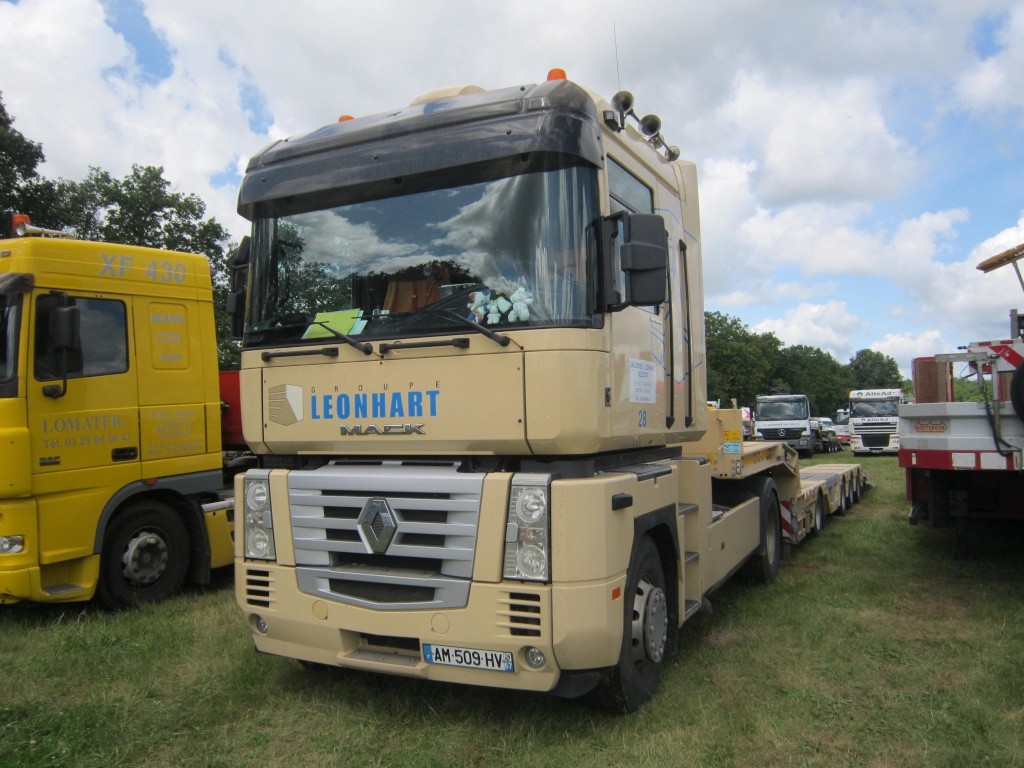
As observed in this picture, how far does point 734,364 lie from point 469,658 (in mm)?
66764

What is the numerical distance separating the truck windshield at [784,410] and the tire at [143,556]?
2464 centimetres

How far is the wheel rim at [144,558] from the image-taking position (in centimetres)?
676

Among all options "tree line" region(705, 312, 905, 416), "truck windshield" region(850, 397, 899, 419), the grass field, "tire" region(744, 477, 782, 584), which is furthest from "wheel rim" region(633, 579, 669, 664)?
"tree line" region(705, 312, 905, 416)

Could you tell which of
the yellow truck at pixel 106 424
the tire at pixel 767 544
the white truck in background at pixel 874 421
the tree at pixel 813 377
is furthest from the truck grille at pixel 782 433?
the tree at pixel 813 377

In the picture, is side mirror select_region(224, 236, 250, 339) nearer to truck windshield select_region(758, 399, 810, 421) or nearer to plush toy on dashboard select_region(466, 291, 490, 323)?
plush toy on dashboard select_region(466, 291, 490, 323)

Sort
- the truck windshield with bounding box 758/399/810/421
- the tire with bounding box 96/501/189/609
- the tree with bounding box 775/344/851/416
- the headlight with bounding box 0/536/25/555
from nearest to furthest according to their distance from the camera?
the headlight with bounding box 0/536/25/555
the tire with bounding box 96/501/189/609
the truck windshield with bounding box 758/399/810/421
the tree with bounding box 775/344/851/416

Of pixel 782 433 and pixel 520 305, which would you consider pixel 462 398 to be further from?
pixel 782 433

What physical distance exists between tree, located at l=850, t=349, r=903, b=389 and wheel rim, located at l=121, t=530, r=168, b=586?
5001 inches

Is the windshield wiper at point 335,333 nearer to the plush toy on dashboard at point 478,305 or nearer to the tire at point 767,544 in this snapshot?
the plush toy on dashboard at point 478,305

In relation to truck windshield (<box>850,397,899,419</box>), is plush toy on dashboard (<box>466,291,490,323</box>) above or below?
above

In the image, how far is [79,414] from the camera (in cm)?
634

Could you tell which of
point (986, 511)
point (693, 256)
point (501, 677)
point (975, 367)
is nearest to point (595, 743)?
point (501, 677)

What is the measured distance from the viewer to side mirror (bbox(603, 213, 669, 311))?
13.1 ft

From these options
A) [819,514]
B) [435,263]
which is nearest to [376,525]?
[435,263]
